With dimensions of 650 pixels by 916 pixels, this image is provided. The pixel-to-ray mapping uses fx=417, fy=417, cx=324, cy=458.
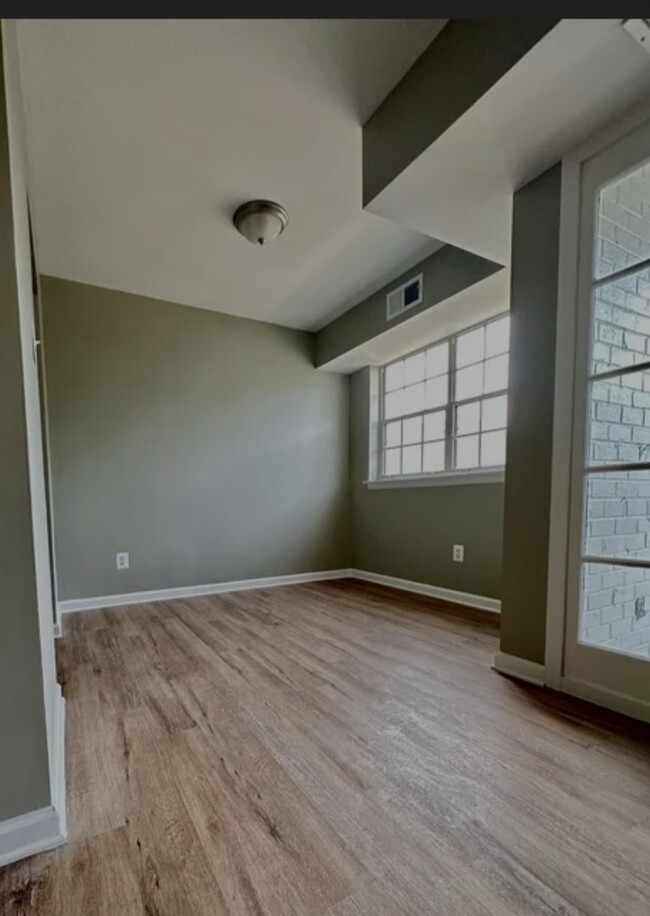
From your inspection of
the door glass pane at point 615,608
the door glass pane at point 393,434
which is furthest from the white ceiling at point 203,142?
the door glass pane at point 615,608

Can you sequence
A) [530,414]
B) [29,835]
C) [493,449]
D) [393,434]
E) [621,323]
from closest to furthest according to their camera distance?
[29,835] < [621,323] < [530,414] < [493,449] < [393,434]

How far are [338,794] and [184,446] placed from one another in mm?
2721

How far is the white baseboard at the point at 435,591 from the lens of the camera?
2.74 m

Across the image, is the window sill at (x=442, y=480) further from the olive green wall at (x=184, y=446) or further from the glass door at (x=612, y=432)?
the glass door at (x=612, y=432)

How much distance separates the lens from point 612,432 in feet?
5.17

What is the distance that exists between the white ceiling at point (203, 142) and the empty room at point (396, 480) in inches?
0.5

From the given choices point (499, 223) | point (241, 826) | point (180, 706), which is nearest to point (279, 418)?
point (499, 223)

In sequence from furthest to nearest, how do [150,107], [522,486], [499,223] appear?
[499,223]
[522,486]
[150,107]

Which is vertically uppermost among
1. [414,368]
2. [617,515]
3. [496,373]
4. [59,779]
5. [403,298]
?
[403,298]

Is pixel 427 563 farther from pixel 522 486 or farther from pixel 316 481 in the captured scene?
pixel 522 486

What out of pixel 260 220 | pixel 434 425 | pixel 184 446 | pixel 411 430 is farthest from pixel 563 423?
pixel 184 446

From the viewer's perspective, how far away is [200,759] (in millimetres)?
1234

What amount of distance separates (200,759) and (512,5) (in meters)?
2.26

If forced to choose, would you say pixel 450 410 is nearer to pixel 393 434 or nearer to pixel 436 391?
pixel 436 391
